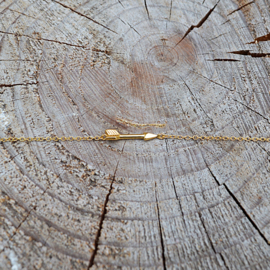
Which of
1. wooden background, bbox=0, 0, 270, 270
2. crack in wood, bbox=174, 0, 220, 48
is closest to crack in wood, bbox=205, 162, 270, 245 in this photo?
wooden background, bbox=0, 0, 270, 270

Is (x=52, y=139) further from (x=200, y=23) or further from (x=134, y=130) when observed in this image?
(x=200, y=23)

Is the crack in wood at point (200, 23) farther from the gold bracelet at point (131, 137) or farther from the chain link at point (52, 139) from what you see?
the chain link at point (52, 139)

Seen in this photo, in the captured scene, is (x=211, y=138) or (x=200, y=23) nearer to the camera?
(x=211, y=138)

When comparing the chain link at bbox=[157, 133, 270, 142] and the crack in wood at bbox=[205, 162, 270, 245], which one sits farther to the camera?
the chain link at bbox=[157, 133, 270, 142]

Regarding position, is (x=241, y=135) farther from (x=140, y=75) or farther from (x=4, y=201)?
(x=4, y=201)

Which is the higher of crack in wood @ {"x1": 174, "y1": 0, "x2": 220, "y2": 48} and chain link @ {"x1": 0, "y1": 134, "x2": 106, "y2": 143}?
crack in wood @ {"x1": 174, "y1": 0, "x2": 220, "y2": 48}

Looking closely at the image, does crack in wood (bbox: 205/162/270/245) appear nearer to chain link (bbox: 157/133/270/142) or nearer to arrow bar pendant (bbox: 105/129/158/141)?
chain link (bbox: 157/133/270/142)

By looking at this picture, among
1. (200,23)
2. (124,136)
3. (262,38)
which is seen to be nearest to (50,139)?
(124,136)
